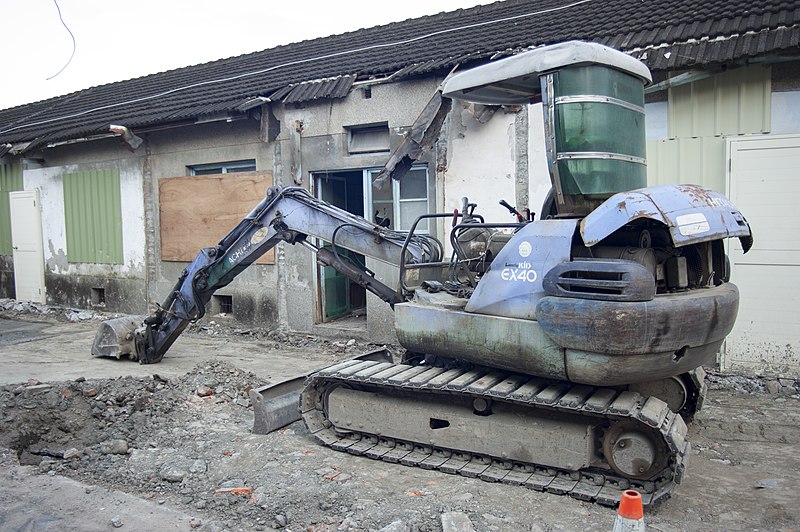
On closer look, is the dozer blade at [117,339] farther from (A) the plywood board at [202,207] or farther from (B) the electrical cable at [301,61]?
(B) the electrical cable at [301,61]

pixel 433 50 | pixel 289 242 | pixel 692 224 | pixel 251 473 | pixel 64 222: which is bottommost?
pixel 251 473

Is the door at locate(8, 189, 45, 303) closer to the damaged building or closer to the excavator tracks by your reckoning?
the damaged building

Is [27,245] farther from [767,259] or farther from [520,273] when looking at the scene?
[767,259]

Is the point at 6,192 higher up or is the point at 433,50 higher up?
the point at 433,50

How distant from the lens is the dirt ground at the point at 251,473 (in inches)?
151

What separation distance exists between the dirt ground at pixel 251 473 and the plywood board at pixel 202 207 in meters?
3.77

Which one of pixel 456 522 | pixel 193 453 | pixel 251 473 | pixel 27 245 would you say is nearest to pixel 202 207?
pixel 27 245

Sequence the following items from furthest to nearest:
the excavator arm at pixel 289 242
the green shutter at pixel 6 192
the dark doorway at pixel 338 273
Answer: the green shutter at pixel 6 192, the dark doorway at pixel 338 273, the excavator arm at pixel 289 242

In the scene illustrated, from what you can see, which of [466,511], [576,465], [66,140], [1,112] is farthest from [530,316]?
[1,112]

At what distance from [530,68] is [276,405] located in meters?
3.21

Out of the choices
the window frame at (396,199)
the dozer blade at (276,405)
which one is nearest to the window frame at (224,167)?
the window frame at (396,199)

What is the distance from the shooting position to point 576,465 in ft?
13.8

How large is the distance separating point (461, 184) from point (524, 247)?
410 centimetres

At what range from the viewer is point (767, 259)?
22.6 feet
